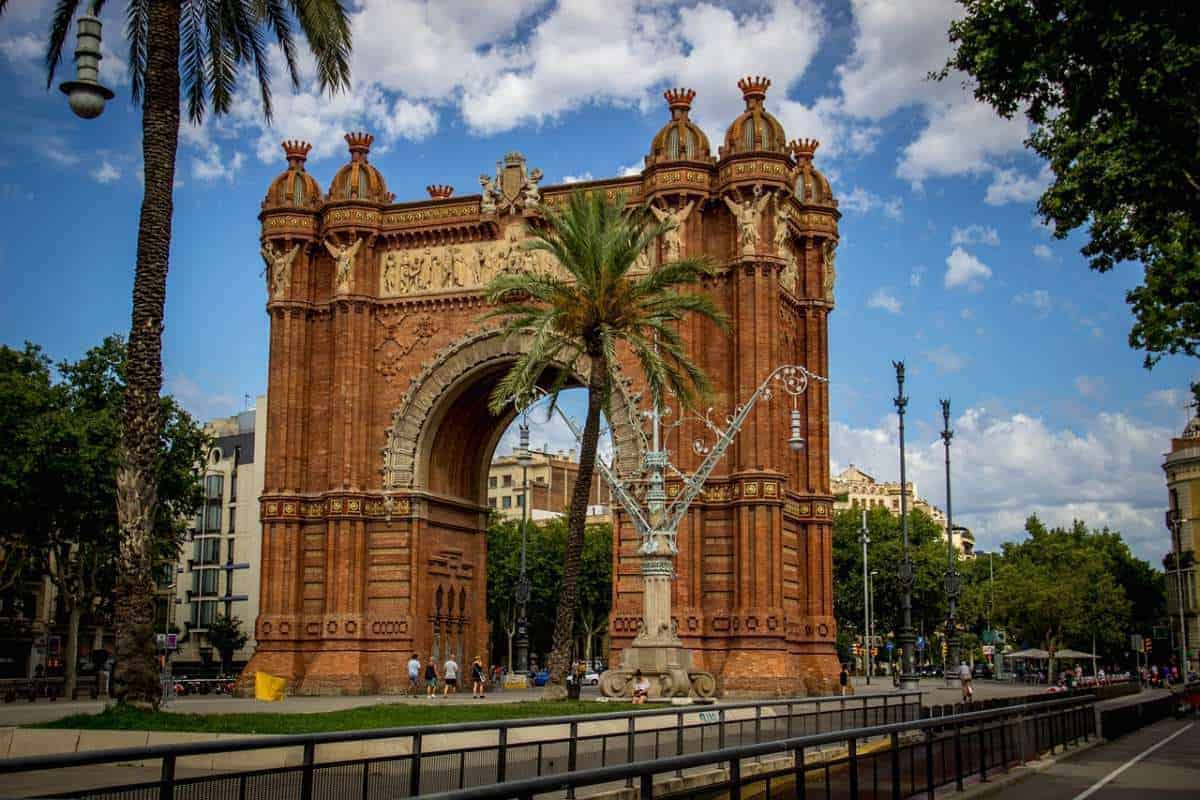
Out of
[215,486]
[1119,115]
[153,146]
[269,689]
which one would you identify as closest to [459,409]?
[269,689]

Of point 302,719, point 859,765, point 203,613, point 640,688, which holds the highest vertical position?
point 203,613

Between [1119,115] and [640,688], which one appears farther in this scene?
[640,688]

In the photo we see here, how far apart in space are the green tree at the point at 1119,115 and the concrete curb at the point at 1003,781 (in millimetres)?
7358

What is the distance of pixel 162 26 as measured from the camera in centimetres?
2417

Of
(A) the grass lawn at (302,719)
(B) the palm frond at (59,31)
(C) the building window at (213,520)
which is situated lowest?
(A) the grass lawn at (302,719)

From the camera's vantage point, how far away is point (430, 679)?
4259 cm

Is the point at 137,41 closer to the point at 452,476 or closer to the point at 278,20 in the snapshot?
the point at 278,20

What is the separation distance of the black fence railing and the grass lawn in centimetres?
578

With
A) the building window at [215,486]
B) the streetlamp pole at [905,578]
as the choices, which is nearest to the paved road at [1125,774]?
the streetlamp pole at [905,578]

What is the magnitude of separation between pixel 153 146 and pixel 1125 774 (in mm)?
19809

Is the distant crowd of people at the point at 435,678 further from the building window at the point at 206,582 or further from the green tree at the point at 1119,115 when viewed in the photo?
the building window at the point at 206,582

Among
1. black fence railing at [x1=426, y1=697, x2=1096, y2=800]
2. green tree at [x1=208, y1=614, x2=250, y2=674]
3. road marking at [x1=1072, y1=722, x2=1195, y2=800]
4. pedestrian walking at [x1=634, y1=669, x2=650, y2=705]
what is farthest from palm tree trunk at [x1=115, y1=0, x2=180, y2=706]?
green tree at [x1=208, y1=614, x2=250, y2=674]

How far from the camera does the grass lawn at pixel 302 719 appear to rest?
20938mm

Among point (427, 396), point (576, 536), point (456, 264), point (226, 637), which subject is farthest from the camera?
point (226, 637)
